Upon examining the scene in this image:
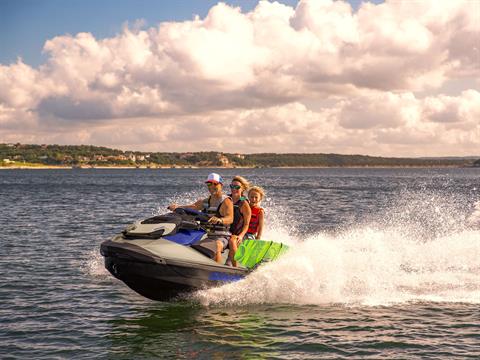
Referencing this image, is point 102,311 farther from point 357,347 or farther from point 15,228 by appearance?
point 15,228

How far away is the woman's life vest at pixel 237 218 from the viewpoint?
→ 11156 mm

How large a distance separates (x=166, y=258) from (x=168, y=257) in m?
0.05

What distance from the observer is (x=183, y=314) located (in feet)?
35.1

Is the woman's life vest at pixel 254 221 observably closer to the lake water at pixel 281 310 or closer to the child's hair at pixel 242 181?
the child's hair at pixel 242 181

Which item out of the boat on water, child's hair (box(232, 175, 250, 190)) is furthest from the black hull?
child's hair (box(232, 175, 250, 190))

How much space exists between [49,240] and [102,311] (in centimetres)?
1163

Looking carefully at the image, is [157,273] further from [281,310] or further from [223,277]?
[281,310]

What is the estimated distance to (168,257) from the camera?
10.1 m

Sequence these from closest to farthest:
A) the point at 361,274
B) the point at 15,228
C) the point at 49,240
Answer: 1. the point at 361,274
2. the point at 49,240
3. the point at 15,228

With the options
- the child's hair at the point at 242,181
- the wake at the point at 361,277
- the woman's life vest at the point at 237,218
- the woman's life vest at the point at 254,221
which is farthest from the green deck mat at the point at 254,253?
the child's hair at the point at 242,181

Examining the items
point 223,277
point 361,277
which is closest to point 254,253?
point 223,277

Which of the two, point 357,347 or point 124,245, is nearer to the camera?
point 357,347

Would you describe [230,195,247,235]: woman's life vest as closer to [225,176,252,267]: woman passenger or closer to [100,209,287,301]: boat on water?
[225,176,252,267]: woman passenger

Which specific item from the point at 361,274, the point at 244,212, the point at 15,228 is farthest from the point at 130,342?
the point at 15,228
